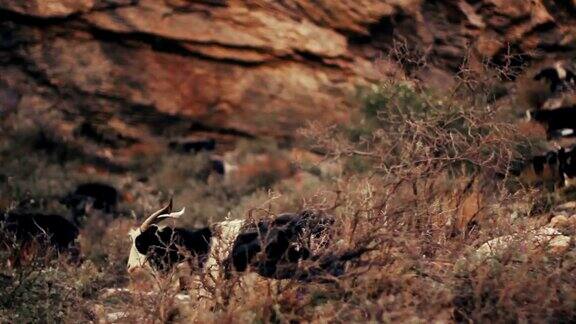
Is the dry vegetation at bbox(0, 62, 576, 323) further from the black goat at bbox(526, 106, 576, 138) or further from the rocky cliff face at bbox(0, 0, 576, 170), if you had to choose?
the rocky cliff face at bbox(0, 0, 576, 170)

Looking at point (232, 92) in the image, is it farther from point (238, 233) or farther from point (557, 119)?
point (238, 233)

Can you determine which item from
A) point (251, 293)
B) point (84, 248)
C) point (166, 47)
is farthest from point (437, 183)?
point (166, 47)

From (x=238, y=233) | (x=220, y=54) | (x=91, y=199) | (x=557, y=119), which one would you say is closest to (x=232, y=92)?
(x=220, y=54)

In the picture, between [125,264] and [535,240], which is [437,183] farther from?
[125,264]

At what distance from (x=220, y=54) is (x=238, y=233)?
551 centimetres

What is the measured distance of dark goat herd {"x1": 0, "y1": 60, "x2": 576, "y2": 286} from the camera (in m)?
4.97

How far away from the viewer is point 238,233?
541 centimetres

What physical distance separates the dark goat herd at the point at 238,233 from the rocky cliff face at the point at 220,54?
56 centimetres

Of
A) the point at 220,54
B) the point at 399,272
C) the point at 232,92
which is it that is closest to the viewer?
the point at 399,272

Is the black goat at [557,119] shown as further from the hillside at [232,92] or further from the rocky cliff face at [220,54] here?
Answer: the rocky cliff face at [220,54]

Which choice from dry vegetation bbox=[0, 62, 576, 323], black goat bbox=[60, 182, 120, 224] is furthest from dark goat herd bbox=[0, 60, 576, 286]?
dry vegetation bbox=[0, 62, 576, 323]

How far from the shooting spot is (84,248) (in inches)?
316

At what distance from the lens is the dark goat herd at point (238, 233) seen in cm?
497

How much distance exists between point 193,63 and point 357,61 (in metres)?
2.06
